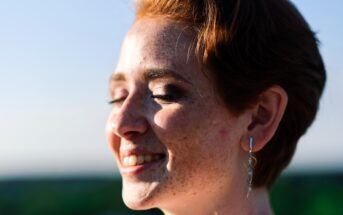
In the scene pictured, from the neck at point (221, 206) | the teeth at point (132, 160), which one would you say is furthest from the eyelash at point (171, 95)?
the neck at point (221, 206)

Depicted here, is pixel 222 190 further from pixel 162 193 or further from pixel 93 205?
pixel 93 205

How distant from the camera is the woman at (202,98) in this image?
2.86 meters

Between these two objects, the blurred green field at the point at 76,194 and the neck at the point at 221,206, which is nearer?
the neck at the point at 221,206

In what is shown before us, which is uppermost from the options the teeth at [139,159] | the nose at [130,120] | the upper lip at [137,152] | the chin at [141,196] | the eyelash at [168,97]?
the eyelash at [168,97]

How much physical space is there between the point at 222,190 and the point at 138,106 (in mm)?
492

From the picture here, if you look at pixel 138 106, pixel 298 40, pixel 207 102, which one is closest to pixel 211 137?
pixel 207 102

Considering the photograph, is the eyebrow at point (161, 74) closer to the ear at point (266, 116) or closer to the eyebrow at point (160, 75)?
the eyebrow at point (160, 75)

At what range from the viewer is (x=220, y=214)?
2979 millimetres

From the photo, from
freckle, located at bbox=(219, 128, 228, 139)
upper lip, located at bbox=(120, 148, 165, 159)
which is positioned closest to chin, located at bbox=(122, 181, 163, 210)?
upper lip, located at bbox=(120, 148, 165, 159)

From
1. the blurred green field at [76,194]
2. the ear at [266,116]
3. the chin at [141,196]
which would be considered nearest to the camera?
the chin at [141,196]

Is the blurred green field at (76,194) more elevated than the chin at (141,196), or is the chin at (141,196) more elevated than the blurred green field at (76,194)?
the chin at (141,196)

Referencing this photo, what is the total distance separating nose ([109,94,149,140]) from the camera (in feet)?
9.37

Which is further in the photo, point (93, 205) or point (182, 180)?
point (93, 205)

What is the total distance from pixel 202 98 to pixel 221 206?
0.47 metres
